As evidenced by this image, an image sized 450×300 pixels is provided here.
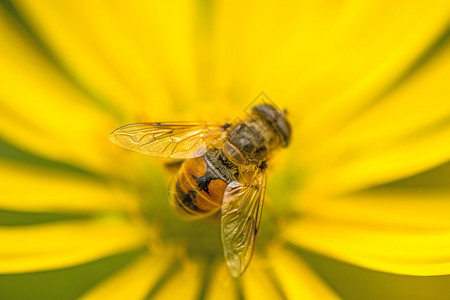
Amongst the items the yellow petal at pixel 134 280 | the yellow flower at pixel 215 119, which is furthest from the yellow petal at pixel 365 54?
the yellow petal at pixel 134 280

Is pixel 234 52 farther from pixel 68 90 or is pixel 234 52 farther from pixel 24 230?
pixel 24 230

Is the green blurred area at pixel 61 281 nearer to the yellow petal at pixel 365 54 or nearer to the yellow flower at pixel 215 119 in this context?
the yellow flower at pixel 215 119

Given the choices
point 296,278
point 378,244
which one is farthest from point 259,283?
point 378,244

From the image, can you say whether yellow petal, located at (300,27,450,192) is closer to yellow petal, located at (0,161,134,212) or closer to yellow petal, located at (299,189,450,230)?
yellow petal, located at (299,189,450,230)

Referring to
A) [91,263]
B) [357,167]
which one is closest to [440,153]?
[357,167]

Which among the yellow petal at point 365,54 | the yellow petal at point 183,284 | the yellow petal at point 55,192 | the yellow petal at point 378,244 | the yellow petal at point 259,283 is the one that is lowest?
the yellow petal at point 378,244

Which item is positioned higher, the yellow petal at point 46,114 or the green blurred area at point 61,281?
the yellow petal at point 46,114

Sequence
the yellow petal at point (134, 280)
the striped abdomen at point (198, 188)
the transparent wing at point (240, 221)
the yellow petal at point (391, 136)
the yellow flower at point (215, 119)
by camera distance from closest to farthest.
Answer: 1. the transparent wing at point (240, 221)
2. the striped abdomen at point (198, 188)
3. the yellow petal at point (134, 280)
4. the yellow flower at point (215, 119)
5. the yellow petal at point (391, 136)
